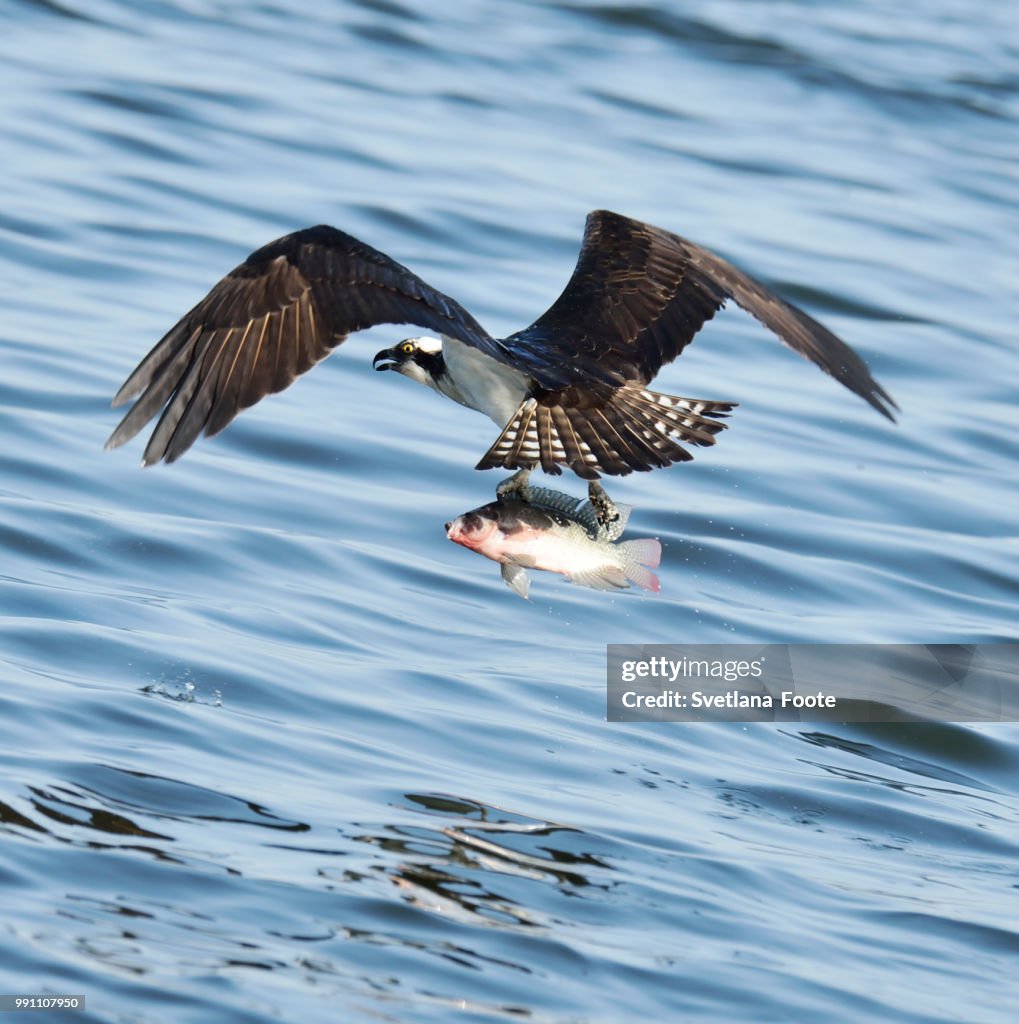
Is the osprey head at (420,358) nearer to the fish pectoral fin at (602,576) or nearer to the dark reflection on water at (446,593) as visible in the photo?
the dark reflection on water at (446,593)

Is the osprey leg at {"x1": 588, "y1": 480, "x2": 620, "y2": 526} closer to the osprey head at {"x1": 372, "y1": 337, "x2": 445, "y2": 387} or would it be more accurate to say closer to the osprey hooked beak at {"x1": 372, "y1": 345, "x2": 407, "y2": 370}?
the osprey head at {"x1": 372, "y1": 337, "x2": 445, "y2": 387}

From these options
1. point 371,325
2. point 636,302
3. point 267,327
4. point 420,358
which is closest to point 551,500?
point 371,325

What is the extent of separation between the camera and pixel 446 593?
8.88m

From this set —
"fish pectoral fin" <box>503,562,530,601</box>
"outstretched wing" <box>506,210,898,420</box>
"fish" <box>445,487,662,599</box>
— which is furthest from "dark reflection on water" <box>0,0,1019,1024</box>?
"outstretched wing" <box>506,210,898,420</box>

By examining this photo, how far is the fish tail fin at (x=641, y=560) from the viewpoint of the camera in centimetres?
602

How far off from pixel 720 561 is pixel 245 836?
4221 millimetres

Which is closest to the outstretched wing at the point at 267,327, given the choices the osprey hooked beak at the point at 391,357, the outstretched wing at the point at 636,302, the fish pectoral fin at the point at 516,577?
the fish pectoral fin at the point at 516,577

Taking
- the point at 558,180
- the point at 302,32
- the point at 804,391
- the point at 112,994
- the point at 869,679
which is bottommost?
the point at 112,994

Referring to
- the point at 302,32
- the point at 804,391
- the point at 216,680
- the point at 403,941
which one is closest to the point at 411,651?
the point at 216,680

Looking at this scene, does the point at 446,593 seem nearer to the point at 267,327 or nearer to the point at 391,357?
the point at 391,357

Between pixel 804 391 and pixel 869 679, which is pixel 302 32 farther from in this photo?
pixel 869 679

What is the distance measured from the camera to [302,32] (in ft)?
64.0

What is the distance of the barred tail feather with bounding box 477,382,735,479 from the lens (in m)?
6.20

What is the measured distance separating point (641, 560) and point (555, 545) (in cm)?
30
